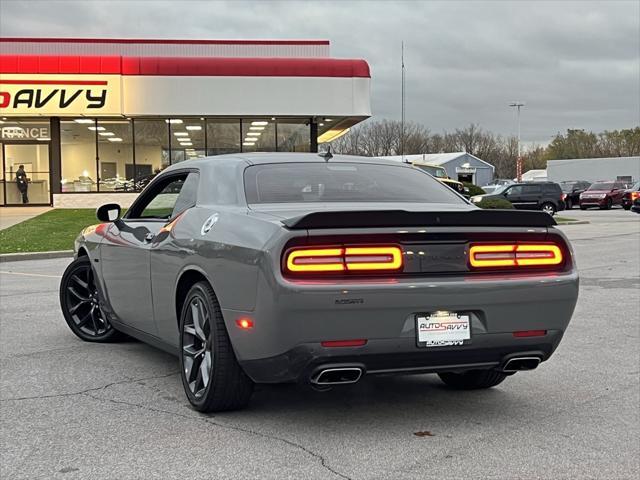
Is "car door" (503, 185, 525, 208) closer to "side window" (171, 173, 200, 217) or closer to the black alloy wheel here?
"side window" (171, 173, 200, 217)

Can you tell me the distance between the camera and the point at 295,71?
2997 cm

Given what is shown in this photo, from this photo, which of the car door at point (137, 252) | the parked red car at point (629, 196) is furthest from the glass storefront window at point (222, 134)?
the car door at point (137, 252)

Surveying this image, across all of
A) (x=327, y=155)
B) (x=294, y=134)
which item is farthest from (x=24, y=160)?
(x=327, y=155)

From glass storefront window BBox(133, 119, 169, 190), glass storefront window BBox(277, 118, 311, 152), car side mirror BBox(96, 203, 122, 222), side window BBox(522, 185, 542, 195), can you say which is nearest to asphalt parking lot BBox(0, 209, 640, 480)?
car side mirror BBox(96, 203, 122, 222)

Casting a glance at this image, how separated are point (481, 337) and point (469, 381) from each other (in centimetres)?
110

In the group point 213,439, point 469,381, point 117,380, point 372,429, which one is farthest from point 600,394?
point 117,380

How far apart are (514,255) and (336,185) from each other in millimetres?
1303

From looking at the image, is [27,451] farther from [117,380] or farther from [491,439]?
[491,439]

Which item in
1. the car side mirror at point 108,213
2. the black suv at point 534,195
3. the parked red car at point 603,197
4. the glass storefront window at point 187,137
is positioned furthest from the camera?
the parked red car at point 603,197

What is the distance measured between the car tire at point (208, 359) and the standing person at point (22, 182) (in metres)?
29.7

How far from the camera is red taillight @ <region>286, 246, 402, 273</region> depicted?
4.03 meters

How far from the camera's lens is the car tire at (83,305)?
694 centimetres

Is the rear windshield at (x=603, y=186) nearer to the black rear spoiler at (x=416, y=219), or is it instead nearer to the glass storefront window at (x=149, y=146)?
the glass storefront window at (x=149, y=146)

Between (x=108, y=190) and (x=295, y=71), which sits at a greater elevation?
(x=295, y=71)
